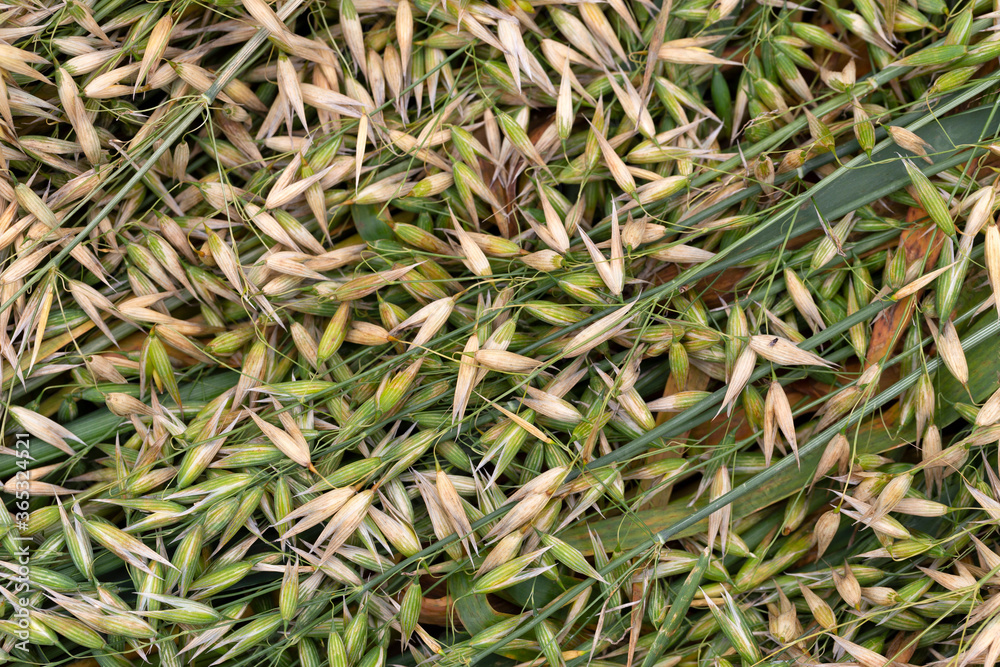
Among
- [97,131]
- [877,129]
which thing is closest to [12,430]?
[97,131]

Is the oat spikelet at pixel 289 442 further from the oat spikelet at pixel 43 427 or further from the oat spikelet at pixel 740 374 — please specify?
the oat spikelet at pixel 740 374

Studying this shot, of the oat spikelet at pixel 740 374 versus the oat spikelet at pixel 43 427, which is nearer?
the oat spikelet at pixel 740 374

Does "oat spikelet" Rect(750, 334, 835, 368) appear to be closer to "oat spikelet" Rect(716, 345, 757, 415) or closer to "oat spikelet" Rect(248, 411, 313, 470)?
"oat spikelet" Rect(716, 345, 757, 415)

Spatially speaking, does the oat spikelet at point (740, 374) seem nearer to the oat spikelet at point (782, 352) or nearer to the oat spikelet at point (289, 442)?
the oat spikelet at point (782, 352)

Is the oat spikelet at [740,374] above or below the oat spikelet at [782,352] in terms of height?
below

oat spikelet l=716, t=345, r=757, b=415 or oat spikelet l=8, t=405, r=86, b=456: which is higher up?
oat spikelet l=8, t=405, r=86, b=456

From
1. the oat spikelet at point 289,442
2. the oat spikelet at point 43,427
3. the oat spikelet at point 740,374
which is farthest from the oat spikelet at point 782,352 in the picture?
the oat spikelet at point 43,427

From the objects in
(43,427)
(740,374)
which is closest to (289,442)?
(43,427)

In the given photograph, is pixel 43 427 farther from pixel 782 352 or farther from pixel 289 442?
pixel 782 352

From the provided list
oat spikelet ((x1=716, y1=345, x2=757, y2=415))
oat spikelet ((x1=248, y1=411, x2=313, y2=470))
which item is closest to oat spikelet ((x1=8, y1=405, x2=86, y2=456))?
oat spikelet ((x1=248, y1=411, x2=313, y2=470))

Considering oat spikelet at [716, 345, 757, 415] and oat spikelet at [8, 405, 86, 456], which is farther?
oat spikelet at [8, 405, 86, 456]

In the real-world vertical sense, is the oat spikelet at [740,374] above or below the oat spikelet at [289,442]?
below

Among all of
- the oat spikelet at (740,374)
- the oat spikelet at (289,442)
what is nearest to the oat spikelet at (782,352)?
the oat spikelet at (740,374)
